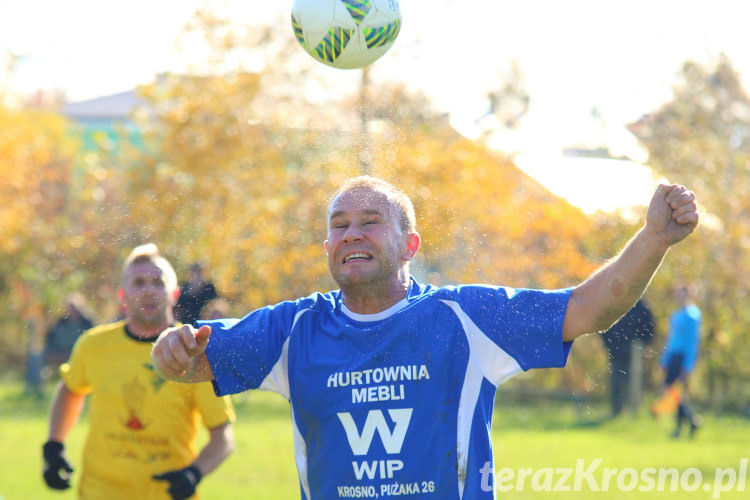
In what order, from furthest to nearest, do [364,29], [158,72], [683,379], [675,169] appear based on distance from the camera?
[158,72], [675,169], [683,379], [364,29]

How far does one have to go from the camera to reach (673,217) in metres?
3.50

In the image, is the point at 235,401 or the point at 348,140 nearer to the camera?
the point at 348,140

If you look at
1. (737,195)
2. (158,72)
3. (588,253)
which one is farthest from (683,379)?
(158,72)

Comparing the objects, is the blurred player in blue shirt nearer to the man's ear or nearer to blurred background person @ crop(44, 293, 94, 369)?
blurred background person @ crop(44, 293, 94, 369)

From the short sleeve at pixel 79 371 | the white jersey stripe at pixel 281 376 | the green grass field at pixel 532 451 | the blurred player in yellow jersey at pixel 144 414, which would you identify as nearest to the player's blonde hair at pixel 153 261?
the blurred player in yellow jersey at pixel 144 414

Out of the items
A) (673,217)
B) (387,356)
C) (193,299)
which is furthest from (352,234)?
(193,299)

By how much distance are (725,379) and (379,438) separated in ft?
47.7

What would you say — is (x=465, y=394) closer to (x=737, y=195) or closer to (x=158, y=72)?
(x=737, y=195)

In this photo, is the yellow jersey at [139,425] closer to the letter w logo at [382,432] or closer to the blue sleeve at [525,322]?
the letter w logo at [382,432]

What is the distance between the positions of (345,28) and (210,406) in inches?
82.6

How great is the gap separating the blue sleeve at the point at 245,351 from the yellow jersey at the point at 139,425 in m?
1.61

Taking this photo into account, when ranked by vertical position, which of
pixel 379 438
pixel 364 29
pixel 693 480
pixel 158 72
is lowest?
pixel 693 480

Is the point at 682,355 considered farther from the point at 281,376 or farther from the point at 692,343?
the point at 281,376

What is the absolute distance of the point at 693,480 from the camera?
9898mm
